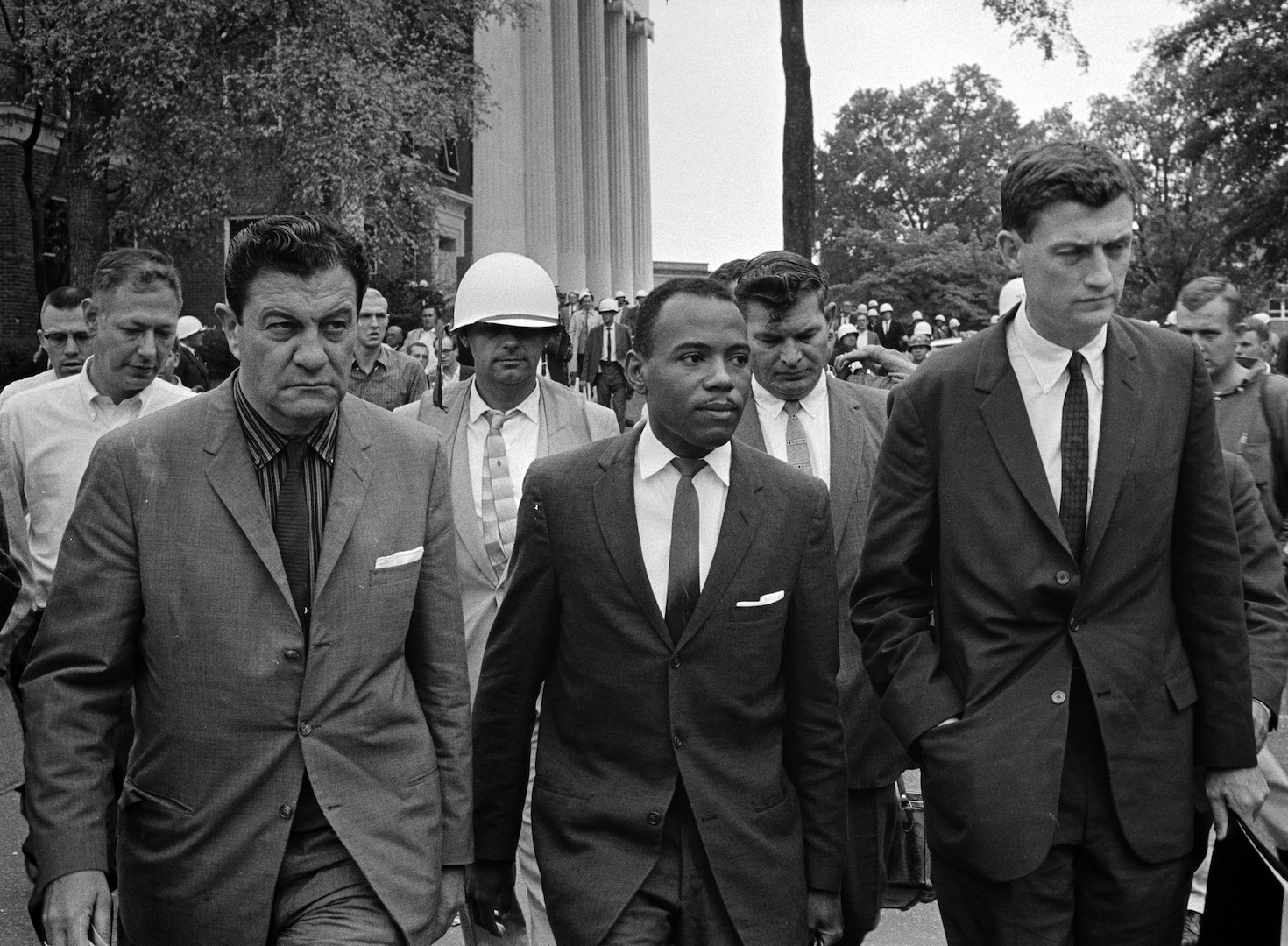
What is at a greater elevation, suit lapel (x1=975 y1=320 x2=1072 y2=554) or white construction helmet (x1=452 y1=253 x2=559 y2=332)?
white construction helmet (x1=452 y1=253 x2=559 y2=332)

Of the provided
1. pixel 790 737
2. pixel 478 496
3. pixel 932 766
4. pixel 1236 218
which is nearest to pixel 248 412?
pixel 790 737

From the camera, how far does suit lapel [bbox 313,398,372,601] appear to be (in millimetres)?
3328

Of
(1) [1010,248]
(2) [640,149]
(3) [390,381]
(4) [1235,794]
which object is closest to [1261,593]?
(4) [1235,794]

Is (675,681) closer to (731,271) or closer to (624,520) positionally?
(624,520)

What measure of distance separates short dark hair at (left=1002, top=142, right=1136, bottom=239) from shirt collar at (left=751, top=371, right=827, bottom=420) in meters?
1.52

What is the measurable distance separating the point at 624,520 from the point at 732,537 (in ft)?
0.88

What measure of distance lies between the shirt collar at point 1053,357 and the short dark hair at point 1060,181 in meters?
0.25

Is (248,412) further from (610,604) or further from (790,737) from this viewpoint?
(790,737)

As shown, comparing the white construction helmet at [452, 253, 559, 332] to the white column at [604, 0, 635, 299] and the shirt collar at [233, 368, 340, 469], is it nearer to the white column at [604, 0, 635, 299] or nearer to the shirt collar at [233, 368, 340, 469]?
the shirt collar at [233, 368, 340, 469]

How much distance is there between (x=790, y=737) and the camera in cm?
376

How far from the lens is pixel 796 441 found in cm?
513

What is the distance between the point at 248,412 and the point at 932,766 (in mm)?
1753

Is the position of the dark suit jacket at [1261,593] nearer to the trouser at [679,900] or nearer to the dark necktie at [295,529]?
the trouser at [679,900]

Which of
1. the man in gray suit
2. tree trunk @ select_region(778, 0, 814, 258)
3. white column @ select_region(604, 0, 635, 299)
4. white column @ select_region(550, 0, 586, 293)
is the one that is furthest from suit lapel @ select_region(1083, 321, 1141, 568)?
white column @ select_region(604, 0, 635, 299)
